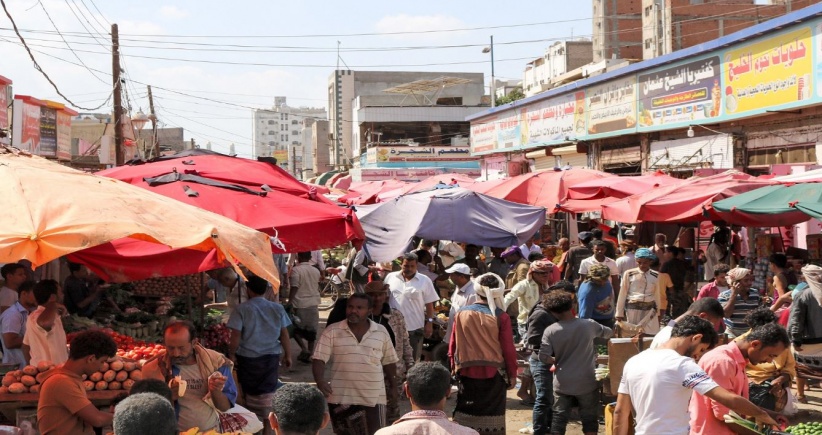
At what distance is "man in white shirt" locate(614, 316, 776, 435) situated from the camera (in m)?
5.36

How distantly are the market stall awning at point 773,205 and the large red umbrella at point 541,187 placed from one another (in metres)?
4.89

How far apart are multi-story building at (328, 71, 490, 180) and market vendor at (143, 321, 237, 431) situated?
4176 centimetres

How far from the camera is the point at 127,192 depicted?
5.74 meters

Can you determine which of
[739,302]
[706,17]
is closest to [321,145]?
[706,17]

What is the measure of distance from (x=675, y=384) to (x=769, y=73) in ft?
52.8

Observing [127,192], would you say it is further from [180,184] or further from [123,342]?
[123,342]

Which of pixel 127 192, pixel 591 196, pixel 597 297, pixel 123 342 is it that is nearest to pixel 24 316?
pixel 123 342

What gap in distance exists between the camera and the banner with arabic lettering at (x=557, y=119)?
30.4 metres

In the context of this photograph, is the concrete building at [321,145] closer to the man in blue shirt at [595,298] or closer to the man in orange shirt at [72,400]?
the man in blue shirt at [595,298]

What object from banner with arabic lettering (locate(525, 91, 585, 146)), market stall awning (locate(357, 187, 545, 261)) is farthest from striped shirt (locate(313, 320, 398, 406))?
banner with arabic lettering (locate(525, 91, 585, 146))

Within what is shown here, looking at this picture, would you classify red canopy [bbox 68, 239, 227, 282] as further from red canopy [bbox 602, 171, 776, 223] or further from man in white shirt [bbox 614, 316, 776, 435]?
red canopy [bbox 602, 171, 776, 223]

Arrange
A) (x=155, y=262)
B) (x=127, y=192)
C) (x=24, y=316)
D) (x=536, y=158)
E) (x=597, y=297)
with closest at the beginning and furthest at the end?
(x=127, y=192) < (x=155, y=262) < (x=24, y=316) < (x=597, y=297) < (x=536, y=158)

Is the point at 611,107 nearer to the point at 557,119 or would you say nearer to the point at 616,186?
the point at 557,119

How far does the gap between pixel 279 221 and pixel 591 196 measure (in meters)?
9.15
